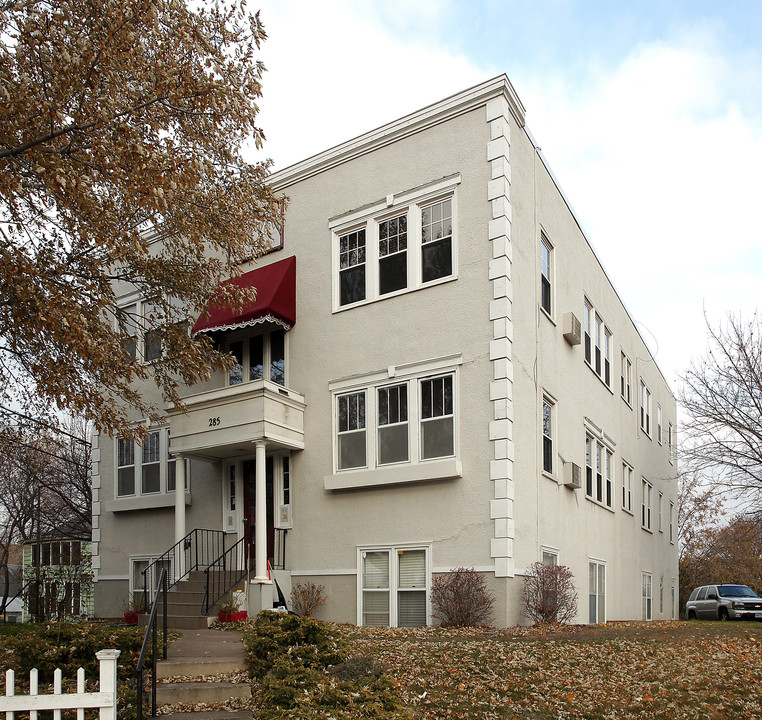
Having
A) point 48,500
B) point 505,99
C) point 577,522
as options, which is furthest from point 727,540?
point 505,99

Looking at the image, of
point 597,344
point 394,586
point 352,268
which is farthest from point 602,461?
point 352,268

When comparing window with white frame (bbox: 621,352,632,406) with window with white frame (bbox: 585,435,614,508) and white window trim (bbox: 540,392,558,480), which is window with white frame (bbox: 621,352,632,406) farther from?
white window trim (bbox: 540,392,558,480)

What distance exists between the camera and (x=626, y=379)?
Answer: 88.8ft

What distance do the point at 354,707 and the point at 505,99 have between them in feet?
39.8

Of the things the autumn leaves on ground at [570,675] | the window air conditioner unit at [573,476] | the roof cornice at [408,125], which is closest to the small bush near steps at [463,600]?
the autumn leaves on ground at [570,675]

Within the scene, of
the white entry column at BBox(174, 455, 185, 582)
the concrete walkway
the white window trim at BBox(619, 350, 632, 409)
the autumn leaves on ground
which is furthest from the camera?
the white window trim at BBox(619, 350, 632, 409)

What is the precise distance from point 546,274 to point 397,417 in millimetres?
5191

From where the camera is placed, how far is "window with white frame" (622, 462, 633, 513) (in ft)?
82.6

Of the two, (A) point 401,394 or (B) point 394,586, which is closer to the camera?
(B) point 394,586

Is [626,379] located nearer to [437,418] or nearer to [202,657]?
[437,418]

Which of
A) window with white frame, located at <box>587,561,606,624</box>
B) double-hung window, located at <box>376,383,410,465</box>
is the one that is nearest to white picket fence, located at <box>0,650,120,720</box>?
double-hung window, located at <box>376,383,410,465</box>

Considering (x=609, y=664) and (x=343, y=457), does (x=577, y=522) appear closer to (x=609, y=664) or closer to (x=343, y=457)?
(x=343, y=457)

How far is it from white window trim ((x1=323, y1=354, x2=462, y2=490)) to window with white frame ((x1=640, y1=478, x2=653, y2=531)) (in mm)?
15117

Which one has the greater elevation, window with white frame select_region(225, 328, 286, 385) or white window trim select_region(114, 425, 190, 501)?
window with white frame select_region(225, 328, 286, 385)
